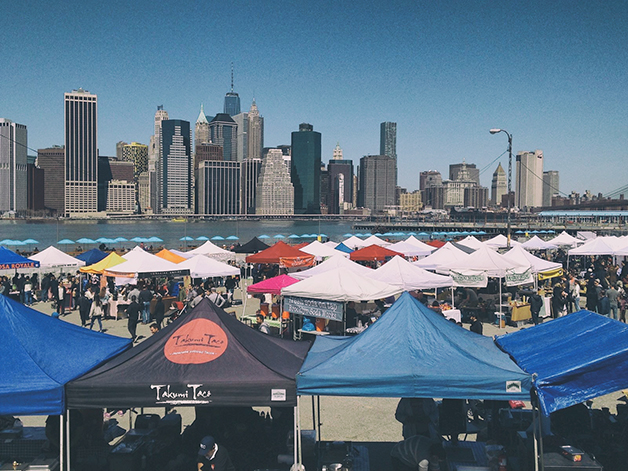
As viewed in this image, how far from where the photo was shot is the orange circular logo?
6.61 meters

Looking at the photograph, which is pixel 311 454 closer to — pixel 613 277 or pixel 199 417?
pixel 199 417

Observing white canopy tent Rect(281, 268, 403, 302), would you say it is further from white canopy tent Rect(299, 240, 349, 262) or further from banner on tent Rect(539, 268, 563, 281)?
white canopy tent Rect(299, 240, 349, 262)

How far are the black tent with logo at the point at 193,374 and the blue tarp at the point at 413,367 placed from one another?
434 mm

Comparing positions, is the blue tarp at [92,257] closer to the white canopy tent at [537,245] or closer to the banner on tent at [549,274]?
the banner on tent at [549,274]

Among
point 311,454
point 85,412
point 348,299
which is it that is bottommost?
point 311,454

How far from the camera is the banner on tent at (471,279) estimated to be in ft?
55.2

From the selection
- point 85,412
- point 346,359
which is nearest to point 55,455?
point 85,412

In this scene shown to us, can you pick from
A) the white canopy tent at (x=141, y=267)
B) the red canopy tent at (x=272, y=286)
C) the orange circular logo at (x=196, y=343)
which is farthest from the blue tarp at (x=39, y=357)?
the white canopy tent at (x=141, y=267)

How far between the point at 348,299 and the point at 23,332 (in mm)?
6897

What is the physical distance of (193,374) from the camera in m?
6.36

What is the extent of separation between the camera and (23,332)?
673 centimetres

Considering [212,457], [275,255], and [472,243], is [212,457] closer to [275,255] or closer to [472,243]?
[275,255]

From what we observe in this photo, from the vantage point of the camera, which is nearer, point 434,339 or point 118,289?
point 434,339

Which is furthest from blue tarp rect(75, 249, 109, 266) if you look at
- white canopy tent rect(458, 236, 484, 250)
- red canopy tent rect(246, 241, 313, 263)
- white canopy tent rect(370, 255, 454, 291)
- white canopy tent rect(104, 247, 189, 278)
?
white canopy tent rect(458, 236, 484, 250)
